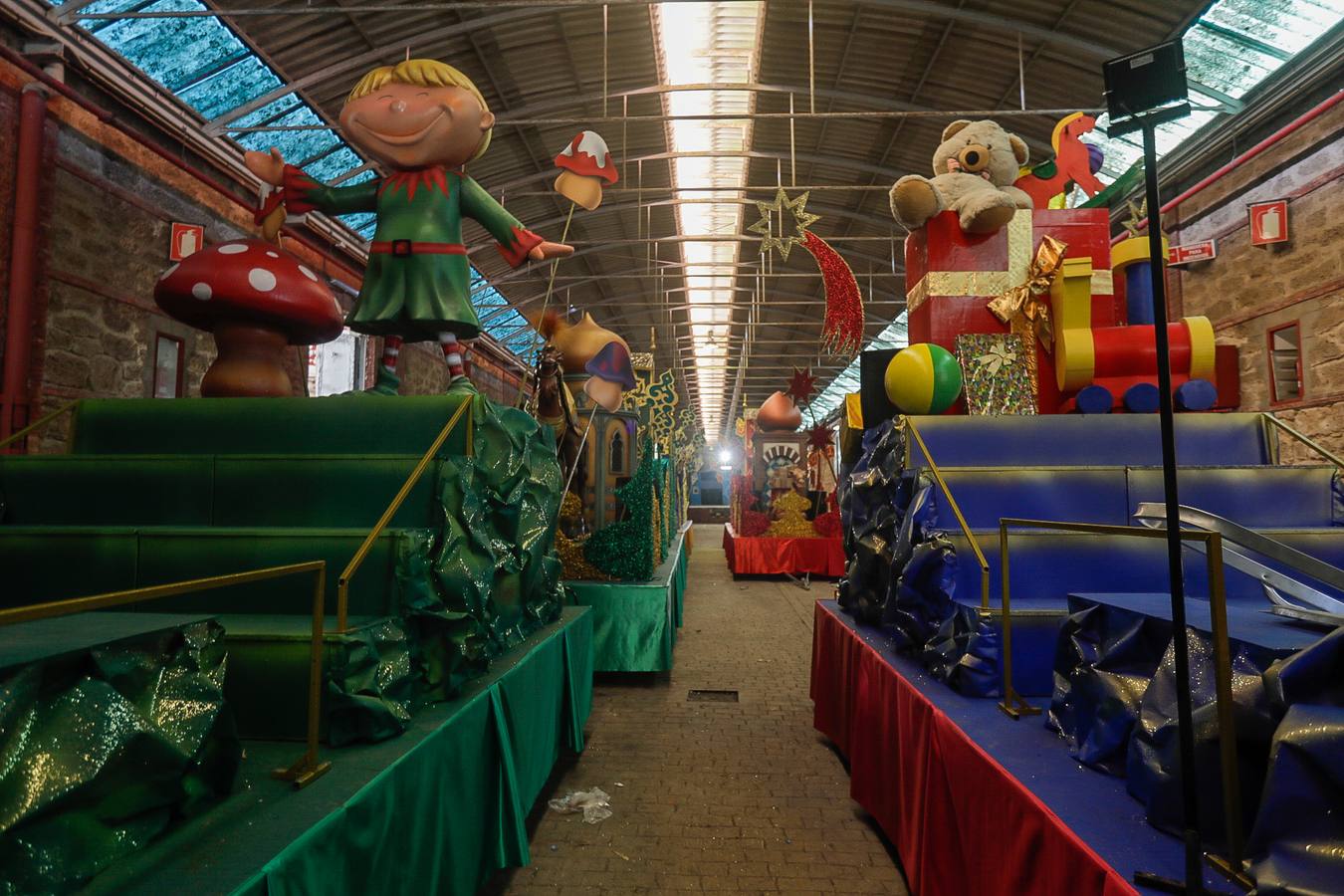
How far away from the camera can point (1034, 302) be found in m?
3.74

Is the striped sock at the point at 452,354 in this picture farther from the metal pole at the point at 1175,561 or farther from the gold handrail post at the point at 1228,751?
the gold handrail post at the point at 1228,751

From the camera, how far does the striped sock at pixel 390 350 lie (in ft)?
11.5

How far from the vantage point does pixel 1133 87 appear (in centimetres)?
126

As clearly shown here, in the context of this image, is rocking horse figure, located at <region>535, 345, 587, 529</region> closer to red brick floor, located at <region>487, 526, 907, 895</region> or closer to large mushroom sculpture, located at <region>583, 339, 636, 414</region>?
large mushroom sculpture, located at <region>583, 339, 636, 414</region>

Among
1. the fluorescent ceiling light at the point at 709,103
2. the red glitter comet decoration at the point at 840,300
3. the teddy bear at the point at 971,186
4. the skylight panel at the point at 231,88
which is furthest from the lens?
the fluorescent ceiling light at the point at 709,103

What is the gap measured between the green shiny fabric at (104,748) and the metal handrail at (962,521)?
88.5 inches

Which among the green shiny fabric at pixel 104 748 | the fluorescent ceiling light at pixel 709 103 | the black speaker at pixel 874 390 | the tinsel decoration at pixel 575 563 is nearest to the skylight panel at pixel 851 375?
the fluorescent ceiling light at pixel 709 103

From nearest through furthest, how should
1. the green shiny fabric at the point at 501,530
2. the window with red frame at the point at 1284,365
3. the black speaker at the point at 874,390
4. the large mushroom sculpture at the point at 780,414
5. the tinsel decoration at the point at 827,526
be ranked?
the green shiny fabric at the point at 501,530
the black speaker at the point at 874,390
the window with red frame at the point at 1284,365
the tinsel decoration at the point at 827,526
the large mushroom sculpture at the point at 780,414

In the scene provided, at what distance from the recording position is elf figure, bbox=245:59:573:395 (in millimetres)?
3221

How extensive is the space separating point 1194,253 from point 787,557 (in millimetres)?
6395

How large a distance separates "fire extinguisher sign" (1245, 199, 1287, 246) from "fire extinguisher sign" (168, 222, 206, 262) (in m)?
10.1

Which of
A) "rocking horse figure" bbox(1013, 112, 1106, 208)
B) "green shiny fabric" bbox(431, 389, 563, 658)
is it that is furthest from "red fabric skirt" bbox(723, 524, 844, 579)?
"green shiny fabric" bbox(431, 389, 563, 658)

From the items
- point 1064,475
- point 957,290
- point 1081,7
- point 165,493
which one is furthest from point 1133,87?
point 1081,7

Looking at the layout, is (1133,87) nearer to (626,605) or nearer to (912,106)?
(626,605)
